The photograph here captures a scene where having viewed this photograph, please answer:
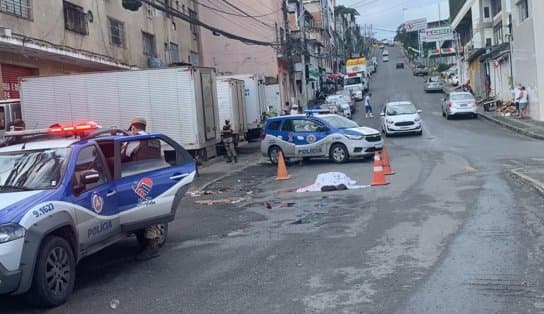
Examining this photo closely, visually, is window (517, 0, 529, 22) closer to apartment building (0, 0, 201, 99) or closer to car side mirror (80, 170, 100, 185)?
apartment building (0, 0, 201, 99)

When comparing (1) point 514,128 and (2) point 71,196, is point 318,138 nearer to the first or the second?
(1) point 514,128

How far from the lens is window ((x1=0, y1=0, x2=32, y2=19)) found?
19.0 metres

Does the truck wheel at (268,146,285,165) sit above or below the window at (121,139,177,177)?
below

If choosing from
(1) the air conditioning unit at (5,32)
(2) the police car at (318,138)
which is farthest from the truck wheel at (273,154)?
(1) the air conditioning unit at (5,32)

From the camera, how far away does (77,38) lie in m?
23.7

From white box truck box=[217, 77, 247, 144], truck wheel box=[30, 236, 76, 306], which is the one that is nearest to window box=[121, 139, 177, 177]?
truck wheel box=[30, 236, 76, 306]

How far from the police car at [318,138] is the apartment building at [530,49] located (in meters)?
12.7

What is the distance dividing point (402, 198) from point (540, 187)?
2564 millimetres

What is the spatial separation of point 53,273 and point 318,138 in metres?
15.2

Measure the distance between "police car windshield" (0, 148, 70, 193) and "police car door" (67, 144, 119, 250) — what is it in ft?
0.58

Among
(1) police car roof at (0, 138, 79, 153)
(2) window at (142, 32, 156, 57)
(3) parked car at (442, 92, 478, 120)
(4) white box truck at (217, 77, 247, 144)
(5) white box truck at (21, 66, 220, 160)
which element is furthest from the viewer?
(3) parked car at (442, 92, 478, 120)

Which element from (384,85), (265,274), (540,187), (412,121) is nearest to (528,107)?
(412,121)

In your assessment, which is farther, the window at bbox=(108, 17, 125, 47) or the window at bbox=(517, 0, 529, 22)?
the window at bbox=(517, 0, 529, 22)

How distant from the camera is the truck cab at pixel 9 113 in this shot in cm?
1723
